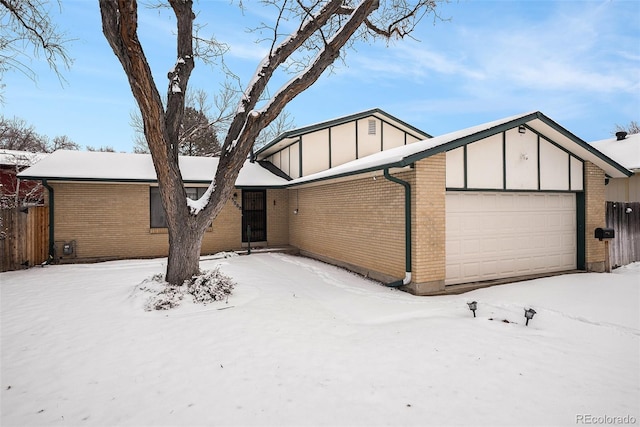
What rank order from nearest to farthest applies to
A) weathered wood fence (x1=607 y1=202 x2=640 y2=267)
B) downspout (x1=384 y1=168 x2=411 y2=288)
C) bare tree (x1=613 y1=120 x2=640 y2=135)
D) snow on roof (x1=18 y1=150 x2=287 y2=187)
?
downspout (x1=384 y1=168 x2=411 y2=288) → weathered wood fence (x1=607 y1=202 x2=640 y2=267) → snow on roof (x1=18 y1=150 x2=287 y2=187) → bare tree (x1=613 y1=120 x2=640 y2=135)

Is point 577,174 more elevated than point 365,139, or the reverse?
point 365,139

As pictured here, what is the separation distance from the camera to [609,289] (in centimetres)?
745

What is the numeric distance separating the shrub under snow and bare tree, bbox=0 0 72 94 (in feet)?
17.7

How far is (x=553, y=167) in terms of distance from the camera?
8.80 metres

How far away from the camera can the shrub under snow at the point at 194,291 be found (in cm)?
624

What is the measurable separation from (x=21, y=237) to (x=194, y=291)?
280 inches

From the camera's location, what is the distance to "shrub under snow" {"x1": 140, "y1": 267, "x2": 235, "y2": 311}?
6.24 meters

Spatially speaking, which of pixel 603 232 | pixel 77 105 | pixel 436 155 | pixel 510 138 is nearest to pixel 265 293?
pixel 436 155

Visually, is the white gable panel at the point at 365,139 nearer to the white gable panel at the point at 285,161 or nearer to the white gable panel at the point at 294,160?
the white gable panel at the point at 294,160

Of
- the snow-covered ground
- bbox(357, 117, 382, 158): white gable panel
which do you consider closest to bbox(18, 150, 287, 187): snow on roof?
bbox(357, 117, 382, 158): white gable panel

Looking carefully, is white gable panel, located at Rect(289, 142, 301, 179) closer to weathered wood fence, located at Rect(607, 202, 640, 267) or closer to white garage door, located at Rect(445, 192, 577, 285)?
white garage door, located at Rect(445, 192, 577, 285)

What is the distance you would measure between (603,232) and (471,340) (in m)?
7.01

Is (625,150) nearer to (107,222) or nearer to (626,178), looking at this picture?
(626,178)

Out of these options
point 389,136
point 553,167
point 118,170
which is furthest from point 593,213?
point 118,170
